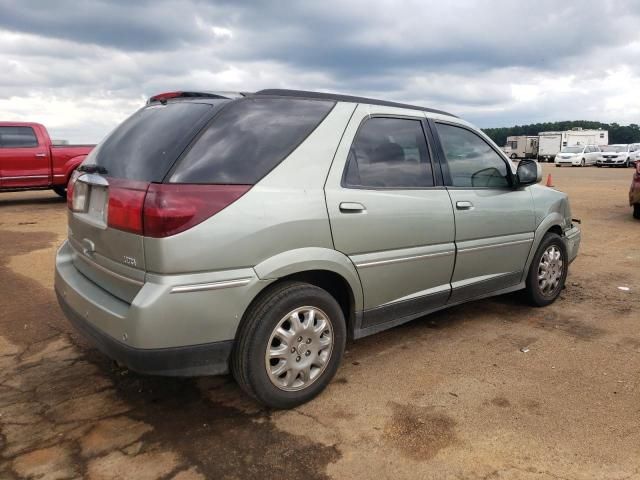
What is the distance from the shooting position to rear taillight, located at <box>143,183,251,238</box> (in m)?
2.48

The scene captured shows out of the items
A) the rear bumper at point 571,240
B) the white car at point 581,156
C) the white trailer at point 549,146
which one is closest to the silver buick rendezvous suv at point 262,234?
the rear bumper at point 571,240

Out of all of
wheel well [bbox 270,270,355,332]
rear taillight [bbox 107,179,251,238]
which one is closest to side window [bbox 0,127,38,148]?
rear taillight [bbox 107,179,251,238]

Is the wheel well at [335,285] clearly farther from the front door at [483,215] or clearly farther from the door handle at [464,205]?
the door handle at [464,205]

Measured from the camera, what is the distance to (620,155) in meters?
32.9

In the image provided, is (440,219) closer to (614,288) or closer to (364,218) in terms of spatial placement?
(364,218)

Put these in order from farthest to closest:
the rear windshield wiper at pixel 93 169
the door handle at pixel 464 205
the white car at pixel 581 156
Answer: the white car at pixel 581 156 → the door handle at pixel 464 205 → the rear windshield wiper at pixel 93 169

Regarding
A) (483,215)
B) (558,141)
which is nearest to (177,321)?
(483,215)

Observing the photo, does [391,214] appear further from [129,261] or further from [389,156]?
[129,261]

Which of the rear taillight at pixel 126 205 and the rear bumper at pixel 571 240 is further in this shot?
the rear bumper at pixel 571 240

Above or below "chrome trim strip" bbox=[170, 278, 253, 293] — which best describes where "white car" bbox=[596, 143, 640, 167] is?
above

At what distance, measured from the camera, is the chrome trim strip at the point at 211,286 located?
8.21ft

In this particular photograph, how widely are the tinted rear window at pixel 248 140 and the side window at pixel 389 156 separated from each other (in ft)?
1.13

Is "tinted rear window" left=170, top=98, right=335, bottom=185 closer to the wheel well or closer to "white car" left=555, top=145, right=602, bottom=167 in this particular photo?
the wheel well

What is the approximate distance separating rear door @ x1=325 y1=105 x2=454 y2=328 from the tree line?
284 feet
